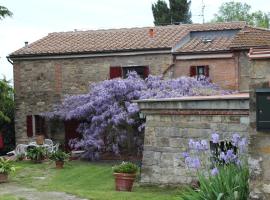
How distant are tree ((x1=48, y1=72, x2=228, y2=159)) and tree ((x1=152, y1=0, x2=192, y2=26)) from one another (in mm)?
22449

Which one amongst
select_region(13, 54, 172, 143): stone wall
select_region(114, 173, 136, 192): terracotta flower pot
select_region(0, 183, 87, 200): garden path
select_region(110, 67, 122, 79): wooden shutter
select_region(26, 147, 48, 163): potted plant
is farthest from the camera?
select_region(13, 54, 172, 143): stone wall

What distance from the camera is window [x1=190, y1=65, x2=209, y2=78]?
26609mm

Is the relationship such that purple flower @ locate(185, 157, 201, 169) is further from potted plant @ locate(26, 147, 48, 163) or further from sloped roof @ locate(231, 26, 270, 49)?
sloped roof @ locate(231, 26, 270, 49)

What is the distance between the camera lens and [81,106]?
83.6 feet

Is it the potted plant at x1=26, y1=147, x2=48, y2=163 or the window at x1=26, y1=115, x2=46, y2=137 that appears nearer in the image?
the potted plant at x1=26, y1=147, x2=48, y2=163

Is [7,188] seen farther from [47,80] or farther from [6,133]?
[6,133]

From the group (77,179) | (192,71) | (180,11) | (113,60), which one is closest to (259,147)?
(77,179)

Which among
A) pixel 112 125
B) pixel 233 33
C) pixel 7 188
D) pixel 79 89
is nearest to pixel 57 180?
pixel 7 188

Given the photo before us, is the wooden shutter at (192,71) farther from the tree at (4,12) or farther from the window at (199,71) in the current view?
the tree at (4,12)

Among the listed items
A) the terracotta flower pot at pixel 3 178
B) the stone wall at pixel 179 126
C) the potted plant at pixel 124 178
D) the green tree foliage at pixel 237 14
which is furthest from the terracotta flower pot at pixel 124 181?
the green tree foliage at pixel 237 14

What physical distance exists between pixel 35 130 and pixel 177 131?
16.1 m

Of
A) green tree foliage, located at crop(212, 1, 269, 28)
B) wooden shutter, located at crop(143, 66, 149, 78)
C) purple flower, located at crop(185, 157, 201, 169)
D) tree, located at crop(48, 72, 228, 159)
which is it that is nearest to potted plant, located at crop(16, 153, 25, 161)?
tree, located at crop(48, 72, 228, 159)

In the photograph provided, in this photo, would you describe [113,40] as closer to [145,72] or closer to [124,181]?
[145,72]

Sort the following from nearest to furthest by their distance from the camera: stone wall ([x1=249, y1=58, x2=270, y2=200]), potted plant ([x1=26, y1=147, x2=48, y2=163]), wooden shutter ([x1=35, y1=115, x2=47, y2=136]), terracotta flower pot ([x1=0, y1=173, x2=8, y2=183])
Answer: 1. stone wall ([x1=249, y1=58, x2=270, y2=200])
2. terracotta flower pot ([x1=0, y1=173, x2=8, y2=183])
3. potted plant ([x1=26, y1=147, x2=48, y2=163])
4. wooden shutter ([x1=35, y1=115, x2=47, y2=136])
